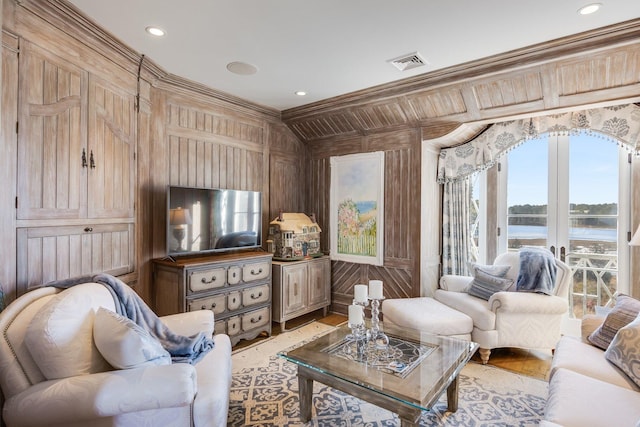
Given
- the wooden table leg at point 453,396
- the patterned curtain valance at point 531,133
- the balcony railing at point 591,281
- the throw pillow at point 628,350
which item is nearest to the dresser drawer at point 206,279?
the wooden table leg at point 453,396

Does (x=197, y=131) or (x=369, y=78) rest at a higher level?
(x=369, y=78)

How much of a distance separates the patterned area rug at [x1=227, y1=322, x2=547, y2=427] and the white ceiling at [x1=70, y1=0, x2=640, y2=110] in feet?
8.95

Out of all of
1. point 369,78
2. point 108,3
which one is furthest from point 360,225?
point 108,3

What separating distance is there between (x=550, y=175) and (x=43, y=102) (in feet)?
15.3

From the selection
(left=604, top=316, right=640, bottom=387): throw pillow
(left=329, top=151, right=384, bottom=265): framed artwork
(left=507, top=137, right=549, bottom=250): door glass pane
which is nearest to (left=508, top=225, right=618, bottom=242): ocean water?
(left=507, top=137, right=549, bottom=250): door glass pane

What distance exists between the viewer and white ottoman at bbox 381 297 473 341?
2.92 meters

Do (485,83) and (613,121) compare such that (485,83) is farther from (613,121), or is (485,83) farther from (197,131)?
(197,131)

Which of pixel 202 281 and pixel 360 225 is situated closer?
pixel 202 281

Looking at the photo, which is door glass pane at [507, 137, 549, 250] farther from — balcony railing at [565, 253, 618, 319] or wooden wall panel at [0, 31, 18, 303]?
wooden wall panel at [0, 31, 18, 303]

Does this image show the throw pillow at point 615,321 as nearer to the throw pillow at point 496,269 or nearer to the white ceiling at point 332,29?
the throw pillow at point 496,269

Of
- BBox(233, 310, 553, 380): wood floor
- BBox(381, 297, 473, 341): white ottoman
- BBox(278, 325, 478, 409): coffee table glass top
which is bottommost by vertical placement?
BBox(233, 310, 553, 380): wood floor

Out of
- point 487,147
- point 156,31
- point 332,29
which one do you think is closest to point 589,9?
point 332,29

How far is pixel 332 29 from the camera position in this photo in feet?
7.84

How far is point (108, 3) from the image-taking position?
207 cm
